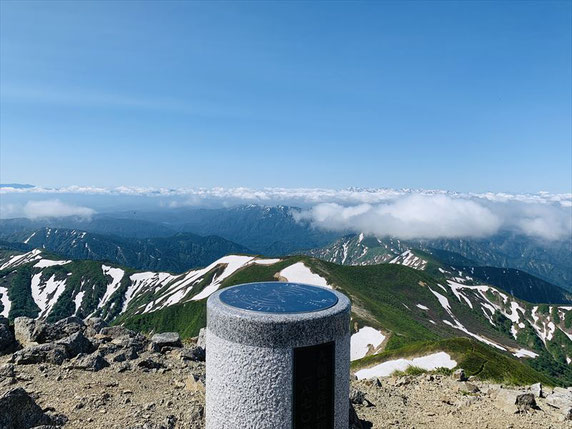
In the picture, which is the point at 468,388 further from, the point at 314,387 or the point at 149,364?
the point at 149,364

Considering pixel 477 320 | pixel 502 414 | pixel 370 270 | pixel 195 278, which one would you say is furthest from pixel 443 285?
pixel 502 414

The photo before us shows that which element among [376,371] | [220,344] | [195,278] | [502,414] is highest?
[220,344]

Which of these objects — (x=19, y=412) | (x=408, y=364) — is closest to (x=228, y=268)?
(x=408, y=364)

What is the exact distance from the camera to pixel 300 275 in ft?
408

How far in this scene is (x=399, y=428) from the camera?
13.7 m

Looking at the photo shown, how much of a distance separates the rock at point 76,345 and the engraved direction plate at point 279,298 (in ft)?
34.2

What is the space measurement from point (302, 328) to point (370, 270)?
181 meters

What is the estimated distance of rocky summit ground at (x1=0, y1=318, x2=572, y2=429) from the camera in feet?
36.8

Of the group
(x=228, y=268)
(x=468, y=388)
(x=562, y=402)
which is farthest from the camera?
(x=228, y=268)

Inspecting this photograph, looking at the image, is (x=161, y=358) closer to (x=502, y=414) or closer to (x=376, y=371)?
(x=502, y=414)

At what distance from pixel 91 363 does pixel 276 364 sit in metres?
11.0

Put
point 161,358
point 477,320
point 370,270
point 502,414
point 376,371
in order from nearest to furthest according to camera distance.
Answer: point 502,414, point 161,358, point 376,371, point 477,320, point 370,270

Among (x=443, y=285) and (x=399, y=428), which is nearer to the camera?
(x=399, y=428)

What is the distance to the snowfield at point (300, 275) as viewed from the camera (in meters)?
118
